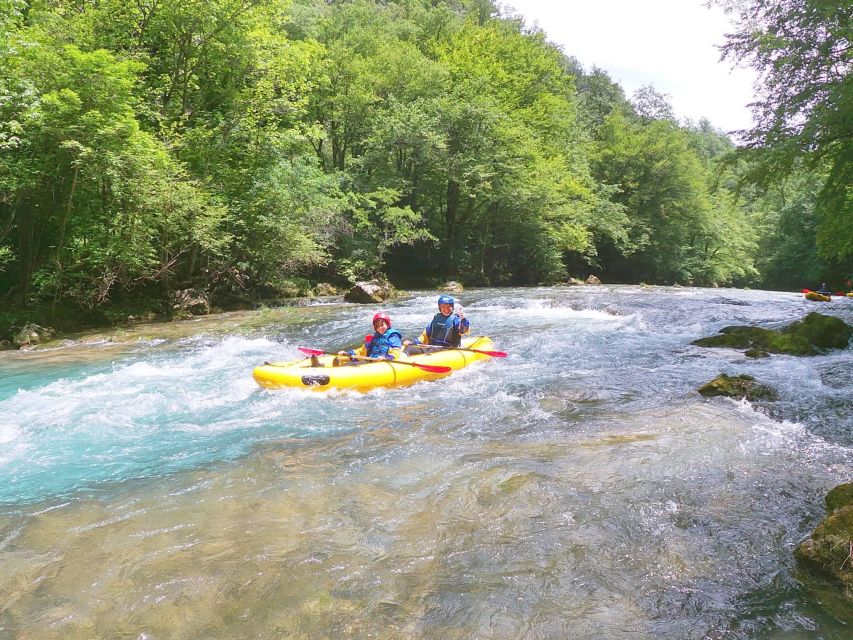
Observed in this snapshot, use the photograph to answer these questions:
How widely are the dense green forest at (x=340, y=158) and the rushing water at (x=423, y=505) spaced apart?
5051 mm

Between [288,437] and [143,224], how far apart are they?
27.6 ft

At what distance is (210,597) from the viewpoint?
98.7 inches

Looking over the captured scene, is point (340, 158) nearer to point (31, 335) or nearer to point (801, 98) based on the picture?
point (31, 335)

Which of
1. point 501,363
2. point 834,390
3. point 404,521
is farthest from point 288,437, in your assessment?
point 834,390

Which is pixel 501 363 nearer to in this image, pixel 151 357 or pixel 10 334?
pixel 151 357

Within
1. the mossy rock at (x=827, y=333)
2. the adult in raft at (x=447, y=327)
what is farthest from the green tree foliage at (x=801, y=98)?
the adult in raft at (x=447, y=327)

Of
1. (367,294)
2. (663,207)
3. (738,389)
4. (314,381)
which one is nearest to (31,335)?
(314,381)

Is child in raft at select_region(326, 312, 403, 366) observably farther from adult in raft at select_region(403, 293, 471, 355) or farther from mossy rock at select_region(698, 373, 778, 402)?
mossy rock at select_region(698, 373, 778, 402)

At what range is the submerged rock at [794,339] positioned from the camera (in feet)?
24.8

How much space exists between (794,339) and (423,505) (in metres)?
7.16

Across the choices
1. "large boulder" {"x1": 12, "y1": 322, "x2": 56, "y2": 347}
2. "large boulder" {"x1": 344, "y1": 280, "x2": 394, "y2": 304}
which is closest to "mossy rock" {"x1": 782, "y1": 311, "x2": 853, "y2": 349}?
"large boulder" {"x1": 344, "y1": 280, "x2": 394, "y2": 304}

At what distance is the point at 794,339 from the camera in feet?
25.3

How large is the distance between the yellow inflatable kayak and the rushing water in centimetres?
17

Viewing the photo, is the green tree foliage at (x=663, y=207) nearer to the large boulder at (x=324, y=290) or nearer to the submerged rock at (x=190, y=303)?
the large boulder at (x=324, y=290)
